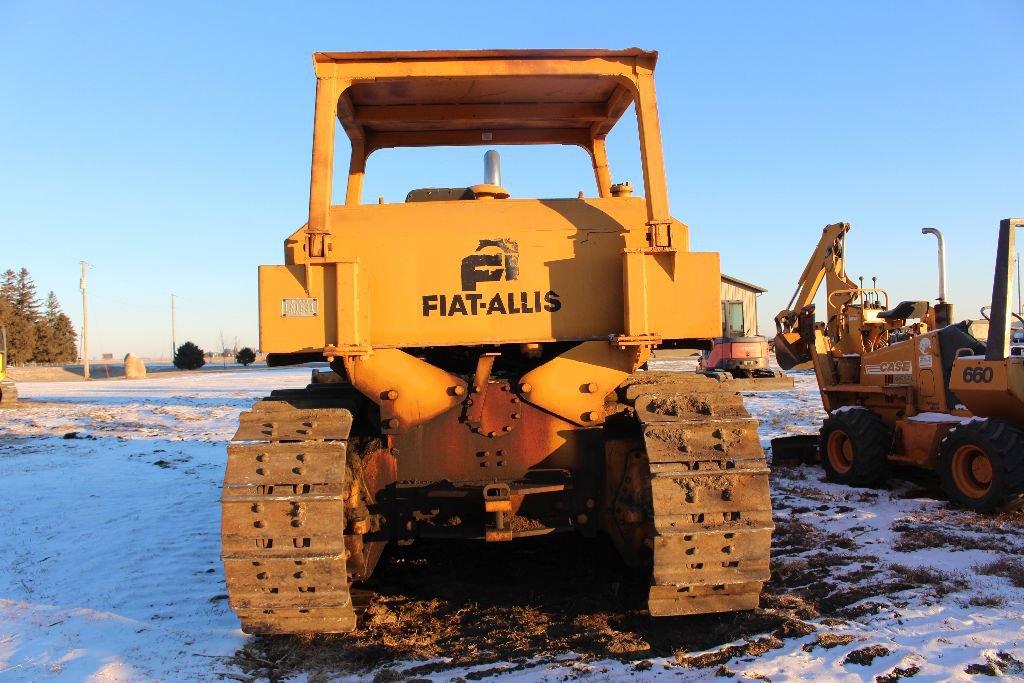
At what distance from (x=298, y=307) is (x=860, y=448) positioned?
7.08 metres

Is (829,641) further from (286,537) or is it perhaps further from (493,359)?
(286,537)

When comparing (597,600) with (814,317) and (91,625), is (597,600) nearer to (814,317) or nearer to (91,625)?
(91,625)

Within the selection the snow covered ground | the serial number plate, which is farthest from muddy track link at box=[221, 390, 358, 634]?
the serial number plate

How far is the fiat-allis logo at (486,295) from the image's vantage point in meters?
4.46

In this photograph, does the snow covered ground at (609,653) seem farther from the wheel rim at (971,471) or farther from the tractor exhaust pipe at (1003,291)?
the tractor exhaust pipe at (1003,291)

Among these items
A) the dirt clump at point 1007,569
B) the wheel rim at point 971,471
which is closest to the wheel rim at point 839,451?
the wheel rim at point 971,471

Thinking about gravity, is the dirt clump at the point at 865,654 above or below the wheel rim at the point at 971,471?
below

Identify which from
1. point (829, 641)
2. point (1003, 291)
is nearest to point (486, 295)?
point (829, 641)

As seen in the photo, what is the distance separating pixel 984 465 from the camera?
7.25 meters

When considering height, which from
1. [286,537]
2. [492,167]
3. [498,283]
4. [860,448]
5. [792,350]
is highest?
Answer: [492,167]

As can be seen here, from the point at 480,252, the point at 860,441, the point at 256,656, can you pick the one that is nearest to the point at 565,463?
the point at 480,252

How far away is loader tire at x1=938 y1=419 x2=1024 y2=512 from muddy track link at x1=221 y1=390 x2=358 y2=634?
236 inches

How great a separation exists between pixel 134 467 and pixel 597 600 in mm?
8461

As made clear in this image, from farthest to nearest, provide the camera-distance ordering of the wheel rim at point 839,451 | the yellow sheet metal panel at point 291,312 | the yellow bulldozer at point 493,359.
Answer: the wheel rim at point 839,451 < the yellow sheet metal panel at point 291,312 < the yellow bulldozer at point 493,359
